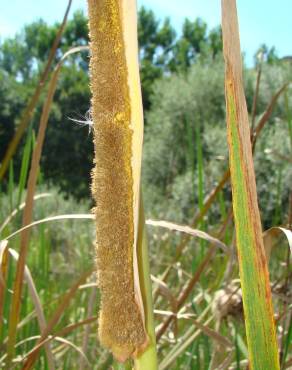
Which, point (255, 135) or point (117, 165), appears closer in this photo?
point (117, 165)

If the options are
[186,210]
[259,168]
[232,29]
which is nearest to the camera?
[232,29]

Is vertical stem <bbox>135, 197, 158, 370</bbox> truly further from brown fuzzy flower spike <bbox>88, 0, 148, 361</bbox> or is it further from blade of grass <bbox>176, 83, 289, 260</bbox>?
blade of grass <bbox>176, 83, 289, 260</bbox>

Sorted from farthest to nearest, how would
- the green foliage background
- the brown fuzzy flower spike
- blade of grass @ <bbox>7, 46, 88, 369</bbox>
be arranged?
the green foliage background, blade of grass @ <bbox>7, 46, 88, 369</bbox>, the brown fuzzy flower spike

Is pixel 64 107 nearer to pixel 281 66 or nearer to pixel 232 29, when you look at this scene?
pixel 281 66

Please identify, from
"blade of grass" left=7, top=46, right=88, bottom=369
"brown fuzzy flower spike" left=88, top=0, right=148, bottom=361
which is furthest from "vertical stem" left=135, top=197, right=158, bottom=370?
"blade of grass" left=7, top=46, right=88, bottom=369

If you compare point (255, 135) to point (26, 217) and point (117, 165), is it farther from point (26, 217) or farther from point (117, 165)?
point (117, 165)

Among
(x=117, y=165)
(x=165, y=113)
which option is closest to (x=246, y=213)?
(x=117, y=165)

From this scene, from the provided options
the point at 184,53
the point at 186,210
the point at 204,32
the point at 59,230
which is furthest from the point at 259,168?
the point at 204,32
